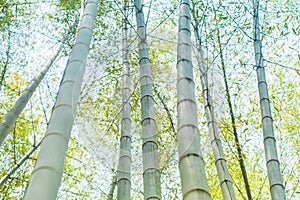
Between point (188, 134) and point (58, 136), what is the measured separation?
2.05 ft

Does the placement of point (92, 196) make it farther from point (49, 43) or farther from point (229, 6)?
point (229, 6)

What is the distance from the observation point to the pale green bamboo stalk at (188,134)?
1632 mm

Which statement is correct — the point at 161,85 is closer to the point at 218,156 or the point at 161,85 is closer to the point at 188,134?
the point at 218,156

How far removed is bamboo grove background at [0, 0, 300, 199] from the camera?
11.3 ft

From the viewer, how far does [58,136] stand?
1756 mm

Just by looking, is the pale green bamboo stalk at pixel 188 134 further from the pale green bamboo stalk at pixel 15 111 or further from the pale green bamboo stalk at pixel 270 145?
the pale green bamboo stalk at pixel 15 111

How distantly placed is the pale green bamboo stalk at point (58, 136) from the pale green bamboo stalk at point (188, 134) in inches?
21.5

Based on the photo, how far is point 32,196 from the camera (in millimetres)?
1477

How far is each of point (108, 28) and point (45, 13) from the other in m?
1.29

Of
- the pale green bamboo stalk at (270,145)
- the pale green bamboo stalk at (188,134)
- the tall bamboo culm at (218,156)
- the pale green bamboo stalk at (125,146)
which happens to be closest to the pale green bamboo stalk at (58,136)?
the pale green bamboo stalk at (188,134)

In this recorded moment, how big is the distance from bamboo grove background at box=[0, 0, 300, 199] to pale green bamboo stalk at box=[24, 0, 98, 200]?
3.07ft

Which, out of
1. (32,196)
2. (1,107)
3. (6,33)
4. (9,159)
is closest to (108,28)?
(6,33)

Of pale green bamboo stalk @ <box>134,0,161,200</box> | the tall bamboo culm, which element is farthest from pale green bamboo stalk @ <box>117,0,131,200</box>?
the tall bamboo culm

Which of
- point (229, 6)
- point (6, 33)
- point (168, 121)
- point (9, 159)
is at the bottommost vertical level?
point (168, 121)
